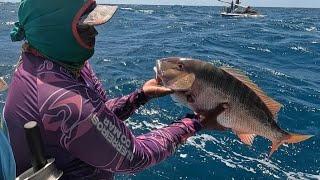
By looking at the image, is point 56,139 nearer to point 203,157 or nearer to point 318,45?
point 203,157

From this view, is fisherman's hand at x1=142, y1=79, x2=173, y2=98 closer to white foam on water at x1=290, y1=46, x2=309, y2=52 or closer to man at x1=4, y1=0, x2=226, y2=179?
man at x1=4, y1=0, x2=226, y2=179

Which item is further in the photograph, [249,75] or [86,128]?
[249,75]

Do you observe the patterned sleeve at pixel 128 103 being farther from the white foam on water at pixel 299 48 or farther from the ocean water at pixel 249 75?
the white foam on water at pixel 299 48

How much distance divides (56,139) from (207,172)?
4.03m

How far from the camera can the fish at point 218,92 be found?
12.5ft

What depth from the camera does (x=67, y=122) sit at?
275 cm

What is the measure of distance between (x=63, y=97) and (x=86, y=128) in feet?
Result: 0.71

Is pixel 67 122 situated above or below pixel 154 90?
above

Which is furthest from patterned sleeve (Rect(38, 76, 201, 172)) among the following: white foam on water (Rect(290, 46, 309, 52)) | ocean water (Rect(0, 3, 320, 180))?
white foam on water (Rect(290, 46, 309, 52))

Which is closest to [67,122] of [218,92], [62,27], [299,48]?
[62,27]

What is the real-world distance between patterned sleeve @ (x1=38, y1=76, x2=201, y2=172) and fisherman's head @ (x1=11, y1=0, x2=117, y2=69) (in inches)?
7.7

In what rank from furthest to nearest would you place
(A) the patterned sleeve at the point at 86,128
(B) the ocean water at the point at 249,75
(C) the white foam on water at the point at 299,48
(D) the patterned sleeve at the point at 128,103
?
(C) the white foam on water at the point at 299,48 → (B) the ocean water at the point at 249,75 → (D) the patterned sleeve at the point at 128,103 → (A) the patterned sleeve at the point at 86,128

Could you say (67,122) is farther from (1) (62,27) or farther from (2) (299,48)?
(2) (299,48)

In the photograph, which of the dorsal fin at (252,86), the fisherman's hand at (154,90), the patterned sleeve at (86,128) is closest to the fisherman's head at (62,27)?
the patterned sleeve at (86,128)
